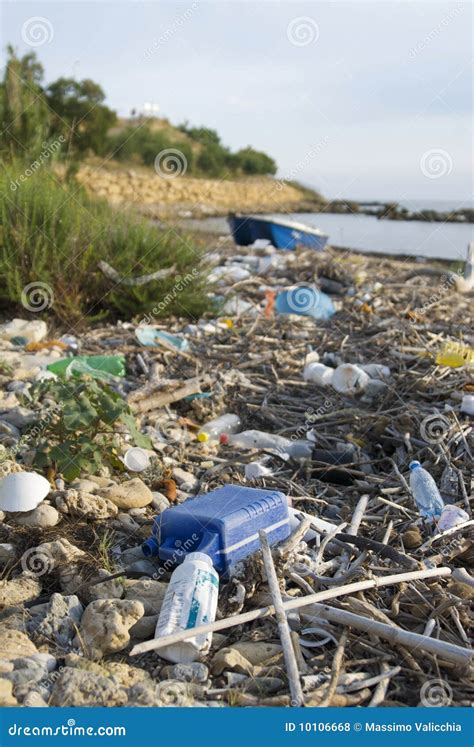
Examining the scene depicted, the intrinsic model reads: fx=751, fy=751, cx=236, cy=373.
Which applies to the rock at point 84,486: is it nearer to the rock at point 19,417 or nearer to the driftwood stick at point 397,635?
the rock at point 19,417

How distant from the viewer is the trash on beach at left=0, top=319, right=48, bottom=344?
5.98 meters

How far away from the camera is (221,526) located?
2688 millimetres

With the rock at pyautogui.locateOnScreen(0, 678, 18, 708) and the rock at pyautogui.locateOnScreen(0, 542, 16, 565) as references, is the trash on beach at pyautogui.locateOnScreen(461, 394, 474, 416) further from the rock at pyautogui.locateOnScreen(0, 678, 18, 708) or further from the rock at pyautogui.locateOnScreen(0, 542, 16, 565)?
the rock at pyautogui.locateOnScreen(0, 678, 18, 708)

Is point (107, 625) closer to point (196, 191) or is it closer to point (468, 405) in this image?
point (468, 405)

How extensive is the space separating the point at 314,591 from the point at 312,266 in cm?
726

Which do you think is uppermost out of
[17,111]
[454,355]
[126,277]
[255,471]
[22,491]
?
[17,111]

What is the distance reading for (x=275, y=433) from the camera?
4.56 meters

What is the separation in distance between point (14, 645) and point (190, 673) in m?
0.56

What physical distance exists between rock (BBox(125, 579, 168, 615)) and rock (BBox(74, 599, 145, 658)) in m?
0.11

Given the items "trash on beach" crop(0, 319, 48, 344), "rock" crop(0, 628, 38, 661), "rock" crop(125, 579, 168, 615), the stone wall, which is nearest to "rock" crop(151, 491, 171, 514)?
"rock" crop(125, 579, 168, 615)

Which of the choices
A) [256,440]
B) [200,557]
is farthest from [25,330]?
[200,557]

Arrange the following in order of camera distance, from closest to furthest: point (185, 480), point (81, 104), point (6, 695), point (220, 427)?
point (6, 695), point (185, 480), point (220, 427), point (81, 104)

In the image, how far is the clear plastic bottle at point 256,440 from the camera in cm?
432

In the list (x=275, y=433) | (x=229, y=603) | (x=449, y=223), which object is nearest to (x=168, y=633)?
(x=229, y=603)
